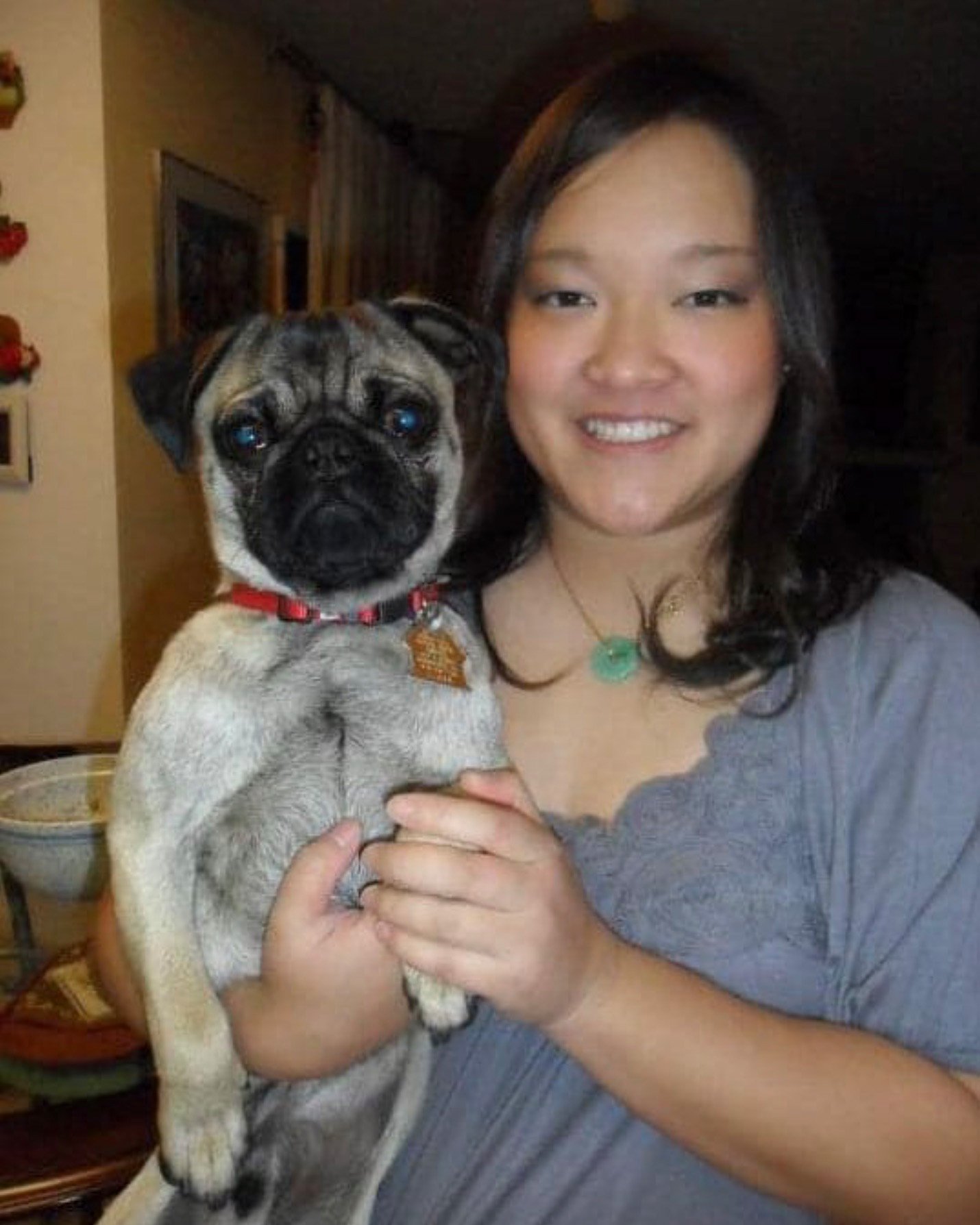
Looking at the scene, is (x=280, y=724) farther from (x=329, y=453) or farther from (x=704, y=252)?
(x=704, y=252)

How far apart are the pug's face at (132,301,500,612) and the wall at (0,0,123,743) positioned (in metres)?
2.15

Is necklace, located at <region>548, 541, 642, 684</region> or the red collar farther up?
the red collar

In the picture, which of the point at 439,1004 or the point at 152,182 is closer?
the point at 439,1004

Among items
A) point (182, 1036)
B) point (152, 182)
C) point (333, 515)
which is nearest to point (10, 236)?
point (152, 182)

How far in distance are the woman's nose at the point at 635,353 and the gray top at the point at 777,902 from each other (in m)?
0.34

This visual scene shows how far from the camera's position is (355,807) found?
1160 mm

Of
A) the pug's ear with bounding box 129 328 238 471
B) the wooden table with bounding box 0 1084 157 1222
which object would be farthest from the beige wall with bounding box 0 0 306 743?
the pug's ear with bounding box 129 328 238 471

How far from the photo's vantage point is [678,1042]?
0.94 m

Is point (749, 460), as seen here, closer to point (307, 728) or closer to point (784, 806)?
point (784, 806)

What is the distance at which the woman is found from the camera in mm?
942

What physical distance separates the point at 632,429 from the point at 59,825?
0.99 m

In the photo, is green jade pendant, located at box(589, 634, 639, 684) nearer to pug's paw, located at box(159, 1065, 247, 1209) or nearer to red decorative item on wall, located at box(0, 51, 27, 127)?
pug's paw, located at box(159, 1065, 247, 1209)

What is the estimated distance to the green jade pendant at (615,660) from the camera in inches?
50.1

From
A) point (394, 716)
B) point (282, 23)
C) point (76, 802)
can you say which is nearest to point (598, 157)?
point (394, 716)
